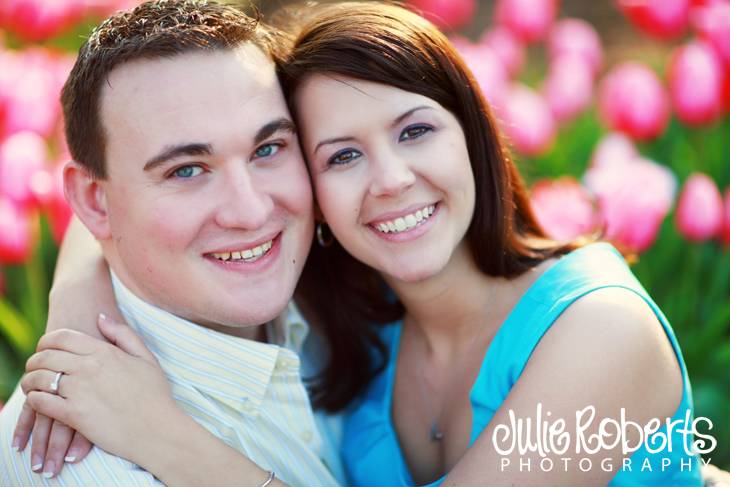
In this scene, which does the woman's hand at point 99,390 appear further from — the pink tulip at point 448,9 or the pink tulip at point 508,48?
the pink tulip at point 448,9

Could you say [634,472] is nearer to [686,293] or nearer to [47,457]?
[686,293]

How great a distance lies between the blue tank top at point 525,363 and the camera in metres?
2.54

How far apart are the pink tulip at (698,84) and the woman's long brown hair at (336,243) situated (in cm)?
136

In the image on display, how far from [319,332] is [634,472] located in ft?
4.24

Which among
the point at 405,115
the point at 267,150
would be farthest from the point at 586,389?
the point at 267,150

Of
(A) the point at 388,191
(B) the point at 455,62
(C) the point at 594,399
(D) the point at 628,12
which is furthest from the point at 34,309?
(D) the point at 628,12

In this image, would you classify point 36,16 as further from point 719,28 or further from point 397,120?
point 719,28

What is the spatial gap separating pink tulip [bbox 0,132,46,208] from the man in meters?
0.93

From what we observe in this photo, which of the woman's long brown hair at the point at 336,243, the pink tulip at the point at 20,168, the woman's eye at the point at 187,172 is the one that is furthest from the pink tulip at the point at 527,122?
the pink tulip at the point at 20,168

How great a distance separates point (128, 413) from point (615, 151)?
252cm

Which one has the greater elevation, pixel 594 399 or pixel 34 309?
pixel 594 399

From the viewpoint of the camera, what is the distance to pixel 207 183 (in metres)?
2.50

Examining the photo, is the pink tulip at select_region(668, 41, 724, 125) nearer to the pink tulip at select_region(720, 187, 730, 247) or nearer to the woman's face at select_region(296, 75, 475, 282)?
the pink tulip at select_region(720, 187, 730, 247)

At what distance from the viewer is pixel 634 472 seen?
256cm
